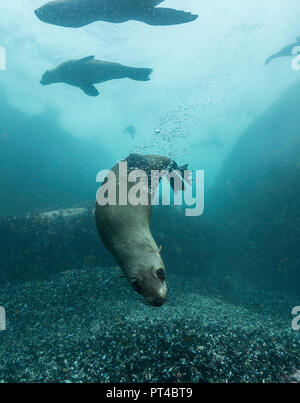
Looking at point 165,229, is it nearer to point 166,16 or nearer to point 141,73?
point 141,73

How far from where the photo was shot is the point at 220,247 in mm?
11039

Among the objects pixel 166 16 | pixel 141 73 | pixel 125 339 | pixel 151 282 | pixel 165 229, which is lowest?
pixel 165 229

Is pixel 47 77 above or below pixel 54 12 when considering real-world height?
below

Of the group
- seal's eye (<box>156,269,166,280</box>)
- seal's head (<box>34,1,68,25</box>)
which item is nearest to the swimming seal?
seal's eye (<box>156,269,166,280</box>)

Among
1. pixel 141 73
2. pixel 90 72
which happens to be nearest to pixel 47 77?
pixel 90 72

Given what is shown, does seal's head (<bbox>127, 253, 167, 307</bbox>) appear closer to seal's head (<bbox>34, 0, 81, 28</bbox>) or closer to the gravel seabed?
the gravel seabed

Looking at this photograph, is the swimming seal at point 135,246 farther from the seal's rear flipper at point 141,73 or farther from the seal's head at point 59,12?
the seal's rear flipper at point 141,73

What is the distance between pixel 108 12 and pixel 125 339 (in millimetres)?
6472

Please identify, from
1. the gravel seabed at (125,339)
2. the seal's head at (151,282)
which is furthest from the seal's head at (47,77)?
the seal's head at (151,282)

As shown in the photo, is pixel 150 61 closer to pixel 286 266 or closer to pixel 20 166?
pixel 20 166

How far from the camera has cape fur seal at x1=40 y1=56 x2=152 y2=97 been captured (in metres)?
6.79

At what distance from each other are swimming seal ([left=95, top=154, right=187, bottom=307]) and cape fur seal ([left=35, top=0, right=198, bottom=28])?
4161 millimetres

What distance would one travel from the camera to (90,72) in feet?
23.5
